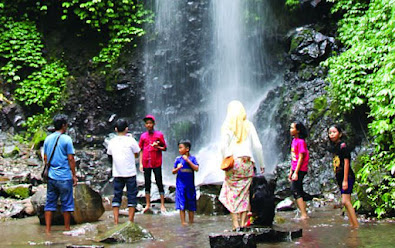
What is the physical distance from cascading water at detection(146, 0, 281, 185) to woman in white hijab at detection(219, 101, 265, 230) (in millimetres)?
8281

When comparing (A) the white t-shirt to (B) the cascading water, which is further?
(B) the cascading water

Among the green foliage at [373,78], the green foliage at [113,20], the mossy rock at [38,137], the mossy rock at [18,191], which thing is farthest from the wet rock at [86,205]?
the green foliage at [113,20]

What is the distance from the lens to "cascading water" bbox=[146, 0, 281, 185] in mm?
14852

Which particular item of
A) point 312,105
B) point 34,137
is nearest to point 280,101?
point 312,105

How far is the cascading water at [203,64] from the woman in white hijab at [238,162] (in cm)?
828

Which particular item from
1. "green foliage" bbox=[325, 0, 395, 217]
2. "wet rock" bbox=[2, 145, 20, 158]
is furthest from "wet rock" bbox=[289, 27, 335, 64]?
"wet rock" bbox=[2, 145, 20, 158]

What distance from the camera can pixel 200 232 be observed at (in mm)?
6305

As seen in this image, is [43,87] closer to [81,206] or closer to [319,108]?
[81,206]

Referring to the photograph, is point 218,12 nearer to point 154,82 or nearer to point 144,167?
point 154,82

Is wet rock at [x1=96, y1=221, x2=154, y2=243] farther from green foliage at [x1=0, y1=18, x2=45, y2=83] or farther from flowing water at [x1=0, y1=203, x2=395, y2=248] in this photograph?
green foliage at [x1=0, y1=18, x2=45, y2=83]

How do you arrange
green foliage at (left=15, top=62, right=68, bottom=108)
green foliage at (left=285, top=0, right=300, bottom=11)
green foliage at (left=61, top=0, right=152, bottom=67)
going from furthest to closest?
1. green foliage at (left=61, top=0, right=152, bottom=67)
2. green foliage at (left=15, top=62, right=68, bottom=108)
3. green foliage at (left=285, top=0, right=300, bottom=11)

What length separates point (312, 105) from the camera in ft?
36.3

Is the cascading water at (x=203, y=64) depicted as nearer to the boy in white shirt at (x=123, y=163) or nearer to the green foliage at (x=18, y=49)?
the green foliage at (x=18, y=49)

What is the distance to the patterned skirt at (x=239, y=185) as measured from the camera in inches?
230
